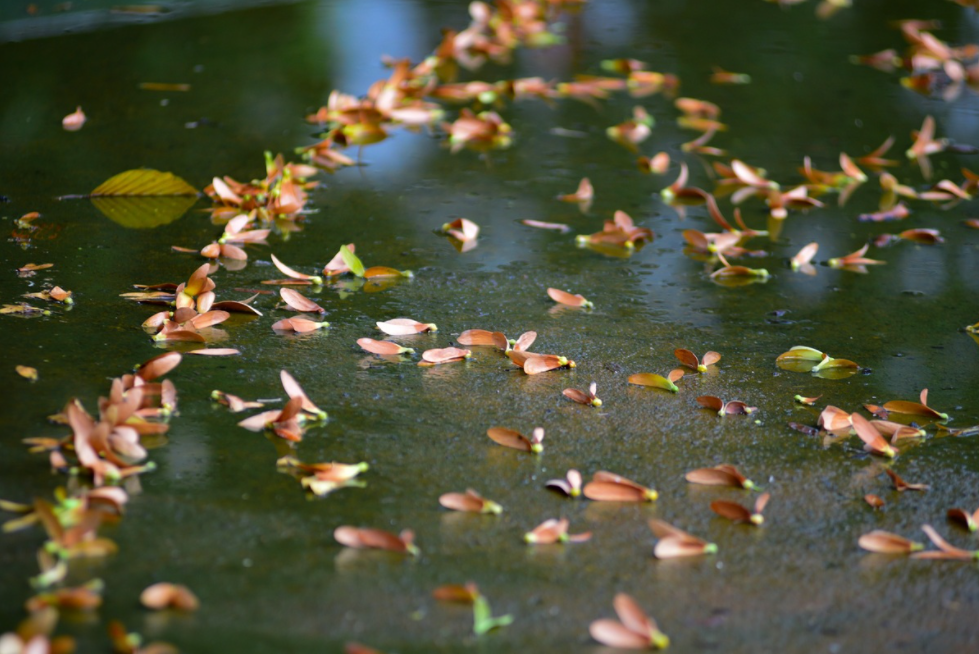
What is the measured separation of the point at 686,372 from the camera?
207 centimetres

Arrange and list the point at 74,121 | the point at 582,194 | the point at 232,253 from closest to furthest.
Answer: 1. the point at 232,253
2. the point at 582,194
3. the point at 74,121

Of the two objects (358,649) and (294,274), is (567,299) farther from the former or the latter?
(358,649)

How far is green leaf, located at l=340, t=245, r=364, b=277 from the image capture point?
7.89 feet

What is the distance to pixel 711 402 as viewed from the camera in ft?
6.31

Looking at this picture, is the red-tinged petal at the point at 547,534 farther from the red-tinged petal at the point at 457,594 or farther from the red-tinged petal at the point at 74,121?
the red-tinged petal at the point at 74,121

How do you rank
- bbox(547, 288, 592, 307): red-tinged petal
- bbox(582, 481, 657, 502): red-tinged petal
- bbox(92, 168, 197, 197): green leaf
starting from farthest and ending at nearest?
1. bbox(92, 168, 197, 197): green leaf
2. bbox(547, 288, 592, 307): red-tinged petal
3. bbox(582, 481, 657, 502): red-tinged petal

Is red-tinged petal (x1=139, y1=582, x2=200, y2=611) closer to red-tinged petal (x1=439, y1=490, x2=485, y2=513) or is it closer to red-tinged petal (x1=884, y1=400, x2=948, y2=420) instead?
red-tinged petal (x1=439, y1=490, x2=485, y2=513)

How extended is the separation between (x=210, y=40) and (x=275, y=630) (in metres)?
3.55

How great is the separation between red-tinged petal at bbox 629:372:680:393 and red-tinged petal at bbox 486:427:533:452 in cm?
35

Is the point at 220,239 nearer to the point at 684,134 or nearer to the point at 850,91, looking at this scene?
the point at 684,134

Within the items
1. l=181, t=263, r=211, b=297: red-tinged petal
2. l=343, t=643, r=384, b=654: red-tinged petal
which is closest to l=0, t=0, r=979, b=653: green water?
l=343, t=643, r=384, b=654: red-tinged petal

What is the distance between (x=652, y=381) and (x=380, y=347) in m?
0.59

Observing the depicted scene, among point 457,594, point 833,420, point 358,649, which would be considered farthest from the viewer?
point 833,420

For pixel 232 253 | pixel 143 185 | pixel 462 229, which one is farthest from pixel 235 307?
pixel 143 185
